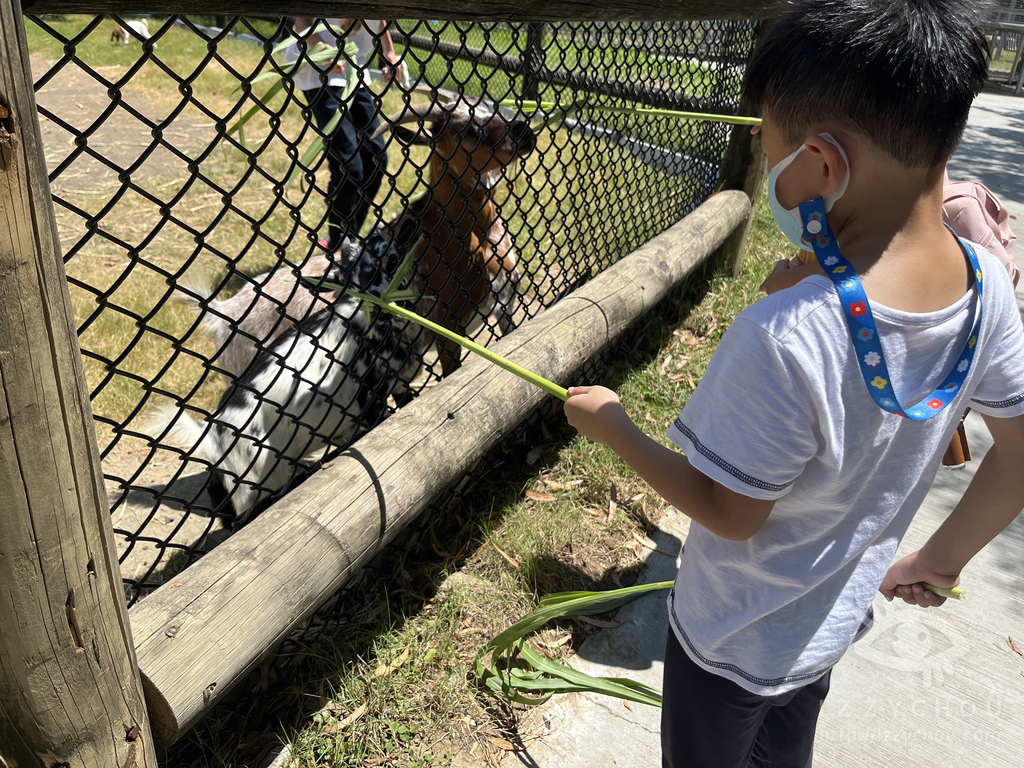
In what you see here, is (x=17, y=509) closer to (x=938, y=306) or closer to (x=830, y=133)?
(x=830, y=133)

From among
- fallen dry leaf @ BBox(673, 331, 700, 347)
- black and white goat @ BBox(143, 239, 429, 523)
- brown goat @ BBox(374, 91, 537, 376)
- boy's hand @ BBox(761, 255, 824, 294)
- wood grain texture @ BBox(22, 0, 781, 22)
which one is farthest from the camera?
fallen dry leaf @ BBox(673, 331, 700, 347)

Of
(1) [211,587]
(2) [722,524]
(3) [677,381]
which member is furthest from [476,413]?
(3) [677,381]

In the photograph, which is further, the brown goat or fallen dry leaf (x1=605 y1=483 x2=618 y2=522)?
the brown goat

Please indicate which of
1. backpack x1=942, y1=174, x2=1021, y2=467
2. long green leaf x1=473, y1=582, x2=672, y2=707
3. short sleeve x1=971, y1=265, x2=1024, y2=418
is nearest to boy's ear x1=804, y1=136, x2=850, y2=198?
short sleeve x1=971, y1=265, x2=1024, y2=418

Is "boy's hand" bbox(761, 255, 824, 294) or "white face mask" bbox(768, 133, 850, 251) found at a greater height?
"white face mask" bbox(768, 133, 850, 251)

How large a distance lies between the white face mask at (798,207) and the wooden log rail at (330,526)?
4.07 feet

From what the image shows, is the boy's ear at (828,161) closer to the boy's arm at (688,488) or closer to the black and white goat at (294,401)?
the boy's arm at (688,488)

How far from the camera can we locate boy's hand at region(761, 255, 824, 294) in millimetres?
1363

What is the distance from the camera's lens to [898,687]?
2.46 metres

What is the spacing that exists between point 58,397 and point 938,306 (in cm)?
129

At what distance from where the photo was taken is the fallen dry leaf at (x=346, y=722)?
215 centimetres

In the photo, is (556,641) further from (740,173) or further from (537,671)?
(740,173)

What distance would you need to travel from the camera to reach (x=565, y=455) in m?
3.38

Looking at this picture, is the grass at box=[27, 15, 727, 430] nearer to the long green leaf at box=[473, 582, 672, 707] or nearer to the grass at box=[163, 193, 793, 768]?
the grass at box=[163, 193, 793, 768]
